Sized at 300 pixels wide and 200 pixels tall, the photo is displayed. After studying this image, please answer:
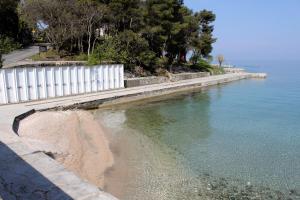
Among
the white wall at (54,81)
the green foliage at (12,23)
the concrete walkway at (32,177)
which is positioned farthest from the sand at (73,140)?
the green foliage at (12,23)

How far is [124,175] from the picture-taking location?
7.84 metres

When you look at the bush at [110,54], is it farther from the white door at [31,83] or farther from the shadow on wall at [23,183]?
the shadow on wall at [23,183]

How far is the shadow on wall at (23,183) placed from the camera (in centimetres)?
520

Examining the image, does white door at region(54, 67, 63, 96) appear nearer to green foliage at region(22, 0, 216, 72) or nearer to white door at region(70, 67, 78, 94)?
white door at region(70, 67, 78, 94)

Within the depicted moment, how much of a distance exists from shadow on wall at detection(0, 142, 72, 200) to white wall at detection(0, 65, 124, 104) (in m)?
8.34

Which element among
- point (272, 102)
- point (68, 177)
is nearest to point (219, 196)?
point (68, 177)

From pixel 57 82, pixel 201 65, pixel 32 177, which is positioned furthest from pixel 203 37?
pixel 32 177

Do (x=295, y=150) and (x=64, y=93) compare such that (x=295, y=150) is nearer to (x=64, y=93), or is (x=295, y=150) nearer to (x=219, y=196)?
(x=219, y=196)

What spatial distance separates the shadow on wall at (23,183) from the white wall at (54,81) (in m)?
8.34

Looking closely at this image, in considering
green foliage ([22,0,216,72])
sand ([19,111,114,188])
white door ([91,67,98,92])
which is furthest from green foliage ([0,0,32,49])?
sand ([19,111,114,188])

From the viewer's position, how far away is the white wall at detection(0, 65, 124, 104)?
14.2 meters

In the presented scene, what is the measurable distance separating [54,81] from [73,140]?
673 centimetres

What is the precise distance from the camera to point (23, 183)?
18.5 ft

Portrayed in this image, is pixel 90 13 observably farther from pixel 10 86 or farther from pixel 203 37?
pixel 203 37
